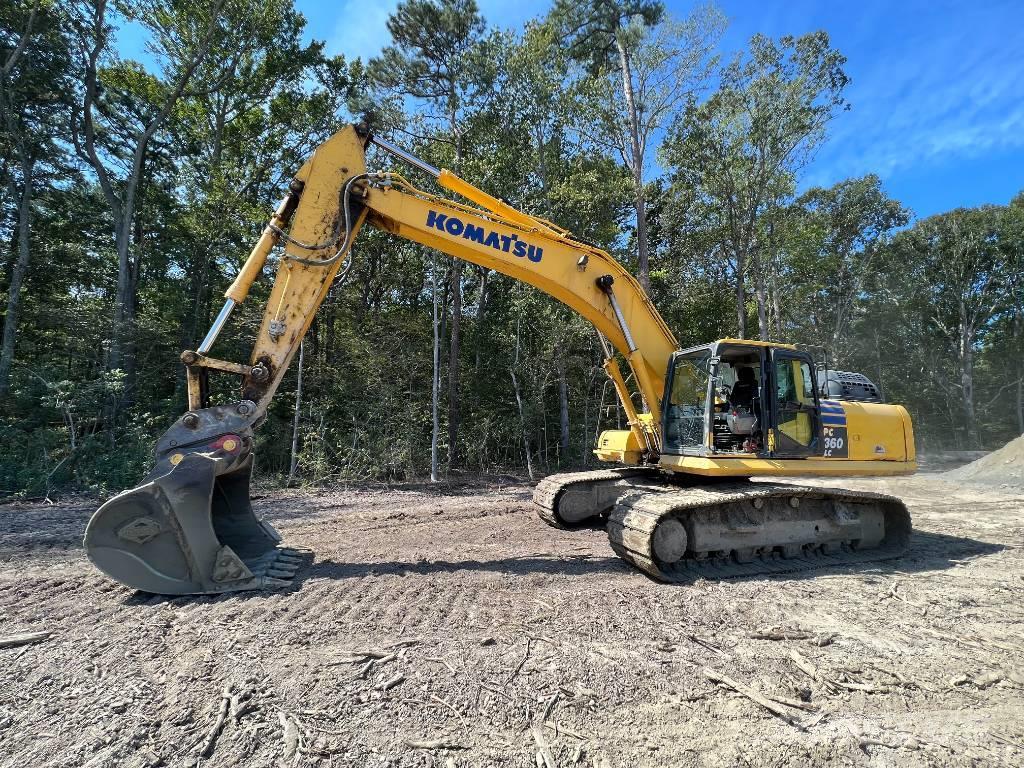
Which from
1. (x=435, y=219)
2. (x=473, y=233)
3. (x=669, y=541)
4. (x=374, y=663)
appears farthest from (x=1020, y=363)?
(x=374, y=663)

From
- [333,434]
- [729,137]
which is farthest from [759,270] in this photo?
[333,434]

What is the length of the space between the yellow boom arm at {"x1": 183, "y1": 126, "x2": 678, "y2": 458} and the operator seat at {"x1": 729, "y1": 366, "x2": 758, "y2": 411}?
833 millimetres

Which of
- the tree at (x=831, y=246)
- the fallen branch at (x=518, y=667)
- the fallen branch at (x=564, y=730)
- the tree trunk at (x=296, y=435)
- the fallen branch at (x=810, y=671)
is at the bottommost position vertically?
the fallen branch at (x=810, y=671)

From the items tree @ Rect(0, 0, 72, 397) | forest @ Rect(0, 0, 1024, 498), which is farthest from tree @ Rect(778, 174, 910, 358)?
tree @ Rect(0, 0, 72, 397)

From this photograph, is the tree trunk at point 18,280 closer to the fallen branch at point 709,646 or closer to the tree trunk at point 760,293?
the fallen branch at point 709,646

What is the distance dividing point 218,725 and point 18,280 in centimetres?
1499

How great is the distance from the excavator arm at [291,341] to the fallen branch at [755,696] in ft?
11.2

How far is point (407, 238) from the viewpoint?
5.64m

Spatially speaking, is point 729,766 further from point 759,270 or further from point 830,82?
point 830,82

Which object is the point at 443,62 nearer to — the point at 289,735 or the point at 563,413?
the point at 563,413

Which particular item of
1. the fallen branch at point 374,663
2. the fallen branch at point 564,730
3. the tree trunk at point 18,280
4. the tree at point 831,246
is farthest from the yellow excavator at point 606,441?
the tree at point 831,246

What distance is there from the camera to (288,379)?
558 inches

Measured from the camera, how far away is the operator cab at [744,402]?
18.8ft

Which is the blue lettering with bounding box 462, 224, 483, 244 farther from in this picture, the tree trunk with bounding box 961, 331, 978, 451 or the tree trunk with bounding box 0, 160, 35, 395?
the tree trunk with bounding box 961, 331, 978, 451
